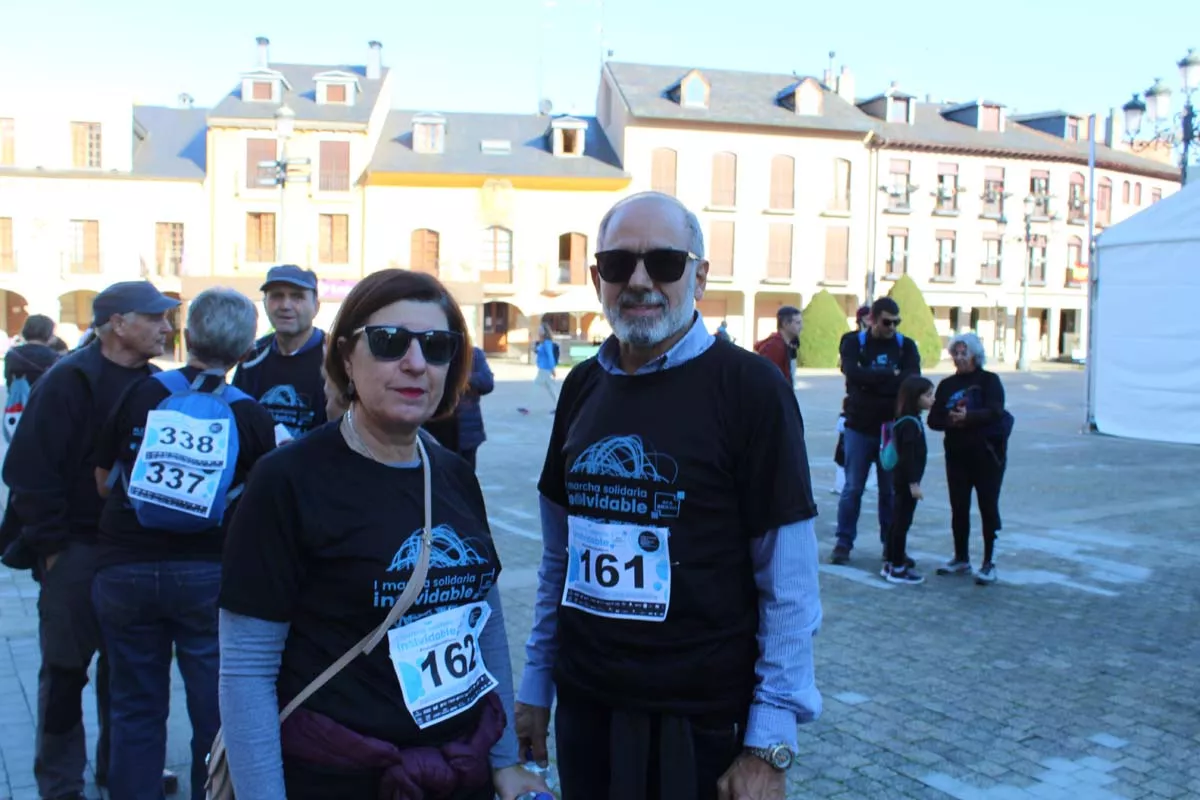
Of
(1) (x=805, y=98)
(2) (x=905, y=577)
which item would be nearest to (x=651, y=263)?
(2) (x=905, y=577)

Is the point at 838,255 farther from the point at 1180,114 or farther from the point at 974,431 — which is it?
the point at 974,431

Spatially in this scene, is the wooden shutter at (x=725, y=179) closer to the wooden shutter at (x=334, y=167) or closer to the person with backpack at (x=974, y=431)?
the wooden shutter at (x=334, y=167)

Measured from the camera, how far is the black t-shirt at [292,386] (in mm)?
4520

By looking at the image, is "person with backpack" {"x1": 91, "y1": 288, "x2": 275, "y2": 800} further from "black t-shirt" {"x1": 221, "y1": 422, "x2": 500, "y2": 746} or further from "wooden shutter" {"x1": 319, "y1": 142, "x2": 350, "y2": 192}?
"wooden shutter" {"x1": 319, "y1": 142, "x2": 350, "y2": 192}

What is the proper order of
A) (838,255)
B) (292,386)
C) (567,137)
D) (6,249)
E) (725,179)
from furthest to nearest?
1. (838,255)
2. (725,179)
3. (567,137)
4. (6,249)
5. (292,386)

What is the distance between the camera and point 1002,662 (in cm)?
577

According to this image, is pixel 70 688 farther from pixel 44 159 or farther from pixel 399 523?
pixel 44 159

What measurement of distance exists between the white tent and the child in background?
3.18 m

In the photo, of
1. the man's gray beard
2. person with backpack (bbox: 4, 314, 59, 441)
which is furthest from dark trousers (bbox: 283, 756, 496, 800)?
person with backpack (bbox: 4, 314, 59, 441)

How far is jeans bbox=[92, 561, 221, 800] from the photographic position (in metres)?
3.36

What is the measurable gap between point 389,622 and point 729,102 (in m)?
46.9

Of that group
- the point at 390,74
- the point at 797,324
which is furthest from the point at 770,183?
the point at 797,324

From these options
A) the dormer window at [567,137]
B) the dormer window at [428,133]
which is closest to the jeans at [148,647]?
the dormer window at [428,133]

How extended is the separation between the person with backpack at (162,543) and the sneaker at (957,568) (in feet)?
19.0
